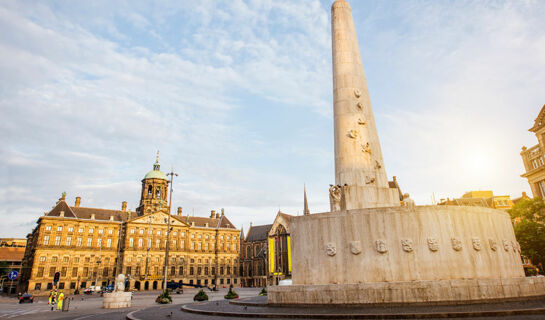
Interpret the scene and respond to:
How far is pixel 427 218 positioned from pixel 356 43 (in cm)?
928

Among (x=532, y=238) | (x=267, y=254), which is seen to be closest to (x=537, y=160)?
(x=532, y=238)

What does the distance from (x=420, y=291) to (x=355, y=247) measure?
226cm

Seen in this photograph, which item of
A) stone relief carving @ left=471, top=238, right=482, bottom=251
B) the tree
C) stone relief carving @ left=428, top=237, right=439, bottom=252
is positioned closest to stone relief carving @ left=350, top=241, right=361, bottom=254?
stone relief carving @ left=428, top=237, right=439, bottom=252

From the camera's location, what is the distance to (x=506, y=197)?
5784 centimetres

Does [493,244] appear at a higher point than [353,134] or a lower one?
lower

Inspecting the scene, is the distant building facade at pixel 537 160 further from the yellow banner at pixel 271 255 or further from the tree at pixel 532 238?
the yellow banner at pixel 271 255

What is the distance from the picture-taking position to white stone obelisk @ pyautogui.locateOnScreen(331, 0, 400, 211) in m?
13.0

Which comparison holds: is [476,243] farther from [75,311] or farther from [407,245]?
[75,311]

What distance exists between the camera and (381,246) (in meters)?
10.6

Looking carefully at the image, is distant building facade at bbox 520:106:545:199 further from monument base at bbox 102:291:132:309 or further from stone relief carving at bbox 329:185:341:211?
monument base at bbox 102:291:132:309

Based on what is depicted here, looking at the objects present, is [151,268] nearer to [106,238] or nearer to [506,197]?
[106,238]

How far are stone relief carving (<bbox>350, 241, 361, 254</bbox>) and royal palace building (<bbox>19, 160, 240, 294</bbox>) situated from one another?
54.3 meters

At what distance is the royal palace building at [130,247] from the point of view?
223 feet

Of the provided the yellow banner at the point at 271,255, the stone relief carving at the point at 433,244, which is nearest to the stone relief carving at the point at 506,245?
the stone relief carving at the point at 433,244
